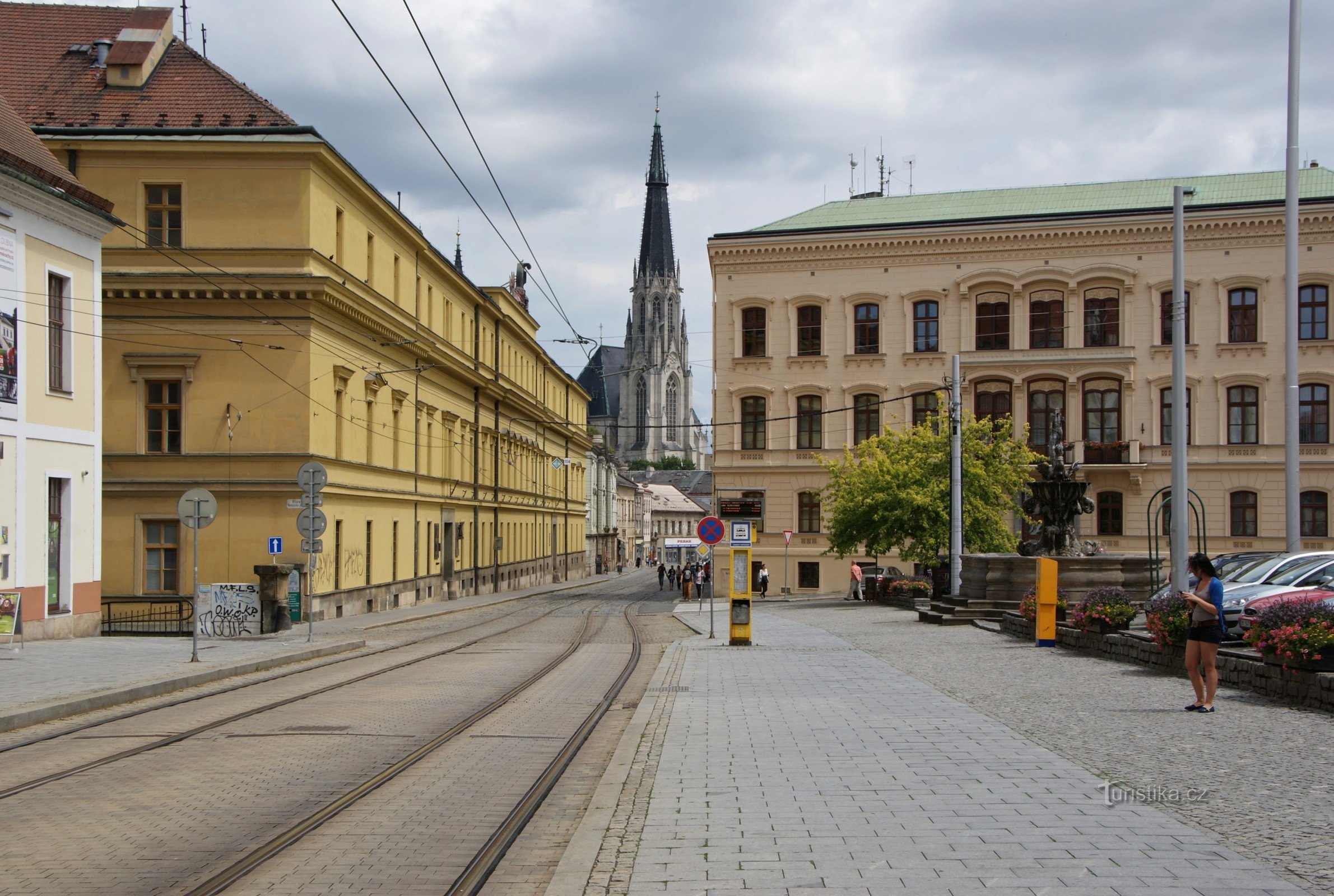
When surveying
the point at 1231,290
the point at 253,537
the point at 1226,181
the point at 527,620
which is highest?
the point at 1226,181

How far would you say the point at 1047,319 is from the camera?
1933 inches

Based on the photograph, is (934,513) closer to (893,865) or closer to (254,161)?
(254,161)

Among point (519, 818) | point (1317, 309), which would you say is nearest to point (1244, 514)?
point (1317, 309)

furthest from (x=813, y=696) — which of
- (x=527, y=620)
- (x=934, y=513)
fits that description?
(x=934, y=513)

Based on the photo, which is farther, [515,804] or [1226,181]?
[1226,181]

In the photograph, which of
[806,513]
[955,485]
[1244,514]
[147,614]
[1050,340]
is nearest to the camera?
[147,614]

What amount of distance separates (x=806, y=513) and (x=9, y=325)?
34.0 m

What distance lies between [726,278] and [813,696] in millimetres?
38454

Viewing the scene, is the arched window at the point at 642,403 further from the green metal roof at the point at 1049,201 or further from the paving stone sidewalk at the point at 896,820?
the paving stone sidewalk at the point at 896,820

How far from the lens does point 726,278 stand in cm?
5112

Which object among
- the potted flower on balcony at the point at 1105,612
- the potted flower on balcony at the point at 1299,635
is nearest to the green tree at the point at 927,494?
the potted flower on balcony at the point at 1105,612

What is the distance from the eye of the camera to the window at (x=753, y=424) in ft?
167

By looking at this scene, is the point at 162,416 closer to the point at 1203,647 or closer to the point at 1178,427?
the point at 1178,427

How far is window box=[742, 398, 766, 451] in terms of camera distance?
5100 centimetres
